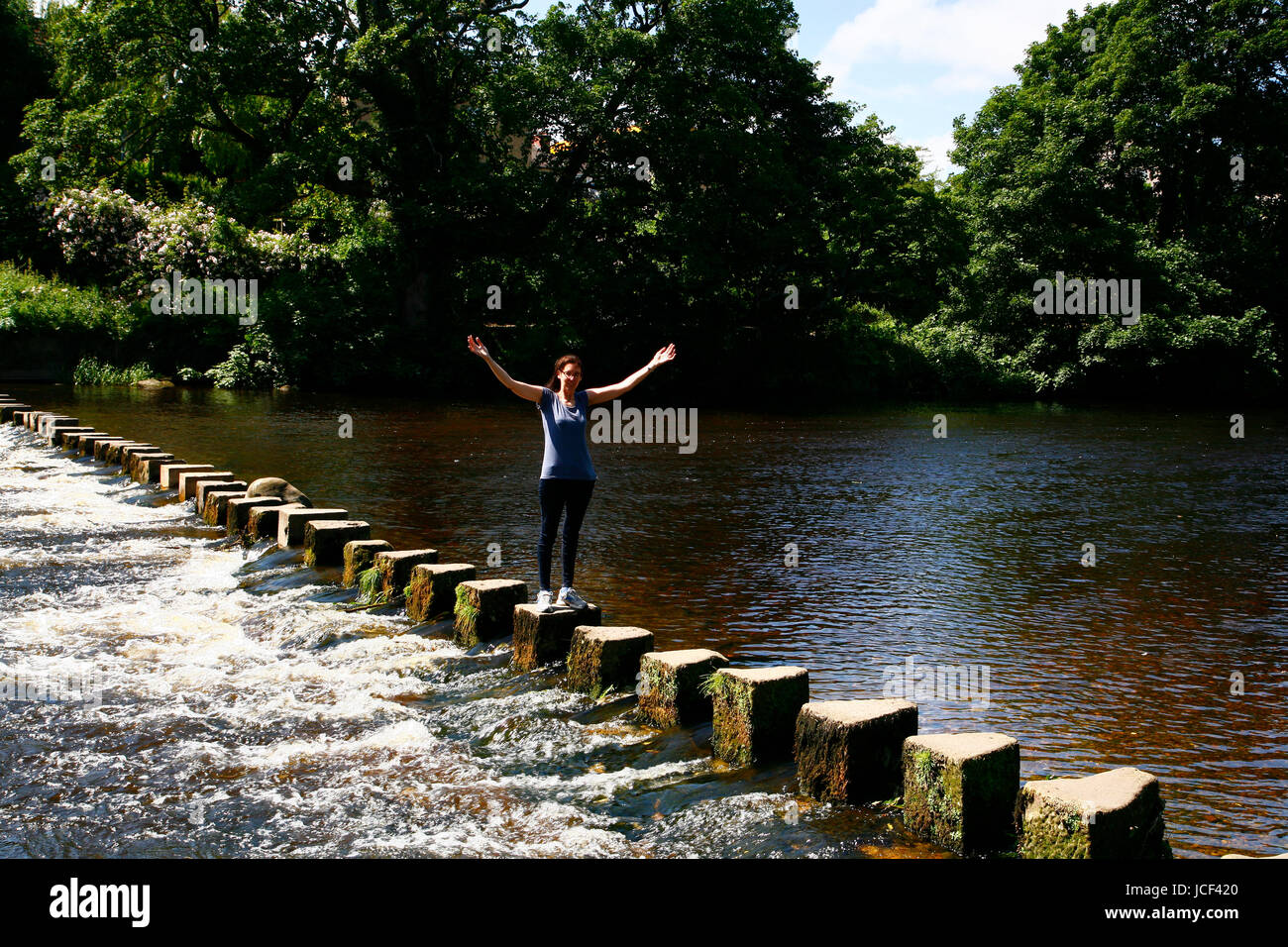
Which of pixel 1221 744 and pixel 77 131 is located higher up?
pixel 77 131

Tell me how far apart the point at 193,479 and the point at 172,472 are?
→ 1157mm

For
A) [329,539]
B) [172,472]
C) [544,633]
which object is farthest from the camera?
[172,472]

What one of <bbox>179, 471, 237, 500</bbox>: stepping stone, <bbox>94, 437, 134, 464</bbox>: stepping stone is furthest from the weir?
<bbox>94, 437, 134, 464</bbox>: stepping stone

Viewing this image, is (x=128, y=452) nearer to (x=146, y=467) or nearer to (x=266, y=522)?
(x=146, y=467)

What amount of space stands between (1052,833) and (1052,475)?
14171 mm

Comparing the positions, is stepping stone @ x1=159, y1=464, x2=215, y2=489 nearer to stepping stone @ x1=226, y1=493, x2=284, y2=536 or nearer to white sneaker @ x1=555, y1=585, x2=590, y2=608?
stepping stone @ x1=226, y1=493, x2=284, y2=536

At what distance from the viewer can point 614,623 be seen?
28.2 ft

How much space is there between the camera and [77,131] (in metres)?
31.4

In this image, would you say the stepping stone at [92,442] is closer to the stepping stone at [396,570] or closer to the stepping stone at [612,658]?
the stepping stone at [396,570]

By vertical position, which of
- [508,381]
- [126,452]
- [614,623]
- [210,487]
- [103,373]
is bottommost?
[614,623]

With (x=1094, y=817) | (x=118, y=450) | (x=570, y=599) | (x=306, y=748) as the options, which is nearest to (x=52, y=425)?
(x=118, y=450)

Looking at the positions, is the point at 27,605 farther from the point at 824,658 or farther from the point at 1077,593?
the point at 1077,593
